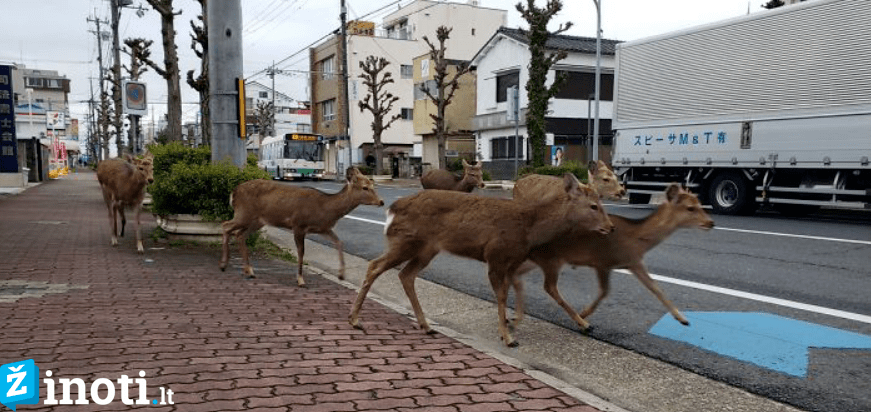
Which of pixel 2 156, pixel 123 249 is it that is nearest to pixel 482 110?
pixel 2 156

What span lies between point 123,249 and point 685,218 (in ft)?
30.7

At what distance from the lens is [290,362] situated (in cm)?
470

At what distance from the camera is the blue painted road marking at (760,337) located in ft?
17.0

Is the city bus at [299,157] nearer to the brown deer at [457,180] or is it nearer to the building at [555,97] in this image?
the building at [555,97]

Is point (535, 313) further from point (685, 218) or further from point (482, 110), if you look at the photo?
point (482, 110)

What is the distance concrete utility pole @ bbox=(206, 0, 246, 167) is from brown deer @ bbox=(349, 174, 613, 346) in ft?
22.6

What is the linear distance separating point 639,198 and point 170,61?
54.3 ft

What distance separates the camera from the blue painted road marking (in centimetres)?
518

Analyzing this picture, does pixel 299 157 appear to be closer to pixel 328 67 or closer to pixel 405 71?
pixel 405 71

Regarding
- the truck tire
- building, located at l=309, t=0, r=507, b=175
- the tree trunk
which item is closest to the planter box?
the tree trunk

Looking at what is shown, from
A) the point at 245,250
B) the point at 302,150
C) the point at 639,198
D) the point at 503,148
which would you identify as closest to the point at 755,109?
the point at 639,198

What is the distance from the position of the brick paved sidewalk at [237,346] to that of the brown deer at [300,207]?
67cm

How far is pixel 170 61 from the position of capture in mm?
17562

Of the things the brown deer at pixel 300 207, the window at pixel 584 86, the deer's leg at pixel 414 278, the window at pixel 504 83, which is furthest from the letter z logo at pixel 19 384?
the window at pixel 504 83
